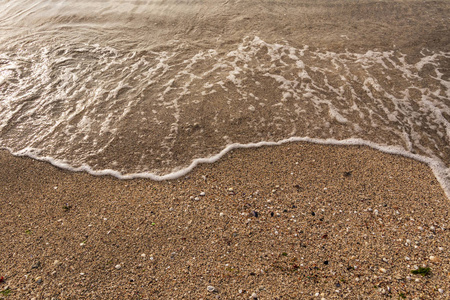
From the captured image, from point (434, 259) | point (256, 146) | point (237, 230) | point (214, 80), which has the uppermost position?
point (214, 80)

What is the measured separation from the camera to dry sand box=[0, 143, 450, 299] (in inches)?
108

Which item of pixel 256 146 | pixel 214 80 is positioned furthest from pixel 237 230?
pixel 214 80

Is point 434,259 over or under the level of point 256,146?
Result: under

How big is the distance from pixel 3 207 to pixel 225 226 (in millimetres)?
2934

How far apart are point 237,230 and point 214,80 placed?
363cm

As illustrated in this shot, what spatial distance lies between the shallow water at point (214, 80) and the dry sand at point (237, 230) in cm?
40

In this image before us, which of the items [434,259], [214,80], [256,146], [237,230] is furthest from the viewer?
[214,80]

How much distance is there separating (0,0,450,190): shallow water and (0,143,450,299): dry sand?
0.40 m

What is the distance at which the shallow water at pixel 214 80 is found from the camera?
459 centimetres

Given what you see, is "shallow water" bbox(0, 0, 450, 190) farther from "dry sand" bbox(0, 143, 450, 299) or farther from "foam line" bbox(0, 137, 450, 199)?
"dry sand" bbox(0, 143, 450, 299)

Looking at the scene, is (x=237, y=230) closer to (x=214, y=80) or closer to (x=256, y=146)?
(x=256, y=146)

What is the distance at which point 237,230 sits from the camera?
3236mm

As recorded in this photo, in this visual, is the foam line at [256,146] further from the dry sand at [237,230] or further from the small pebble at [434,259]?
the small pebble at [434,259]

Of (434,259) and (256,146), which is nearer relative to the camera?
(434,259)
